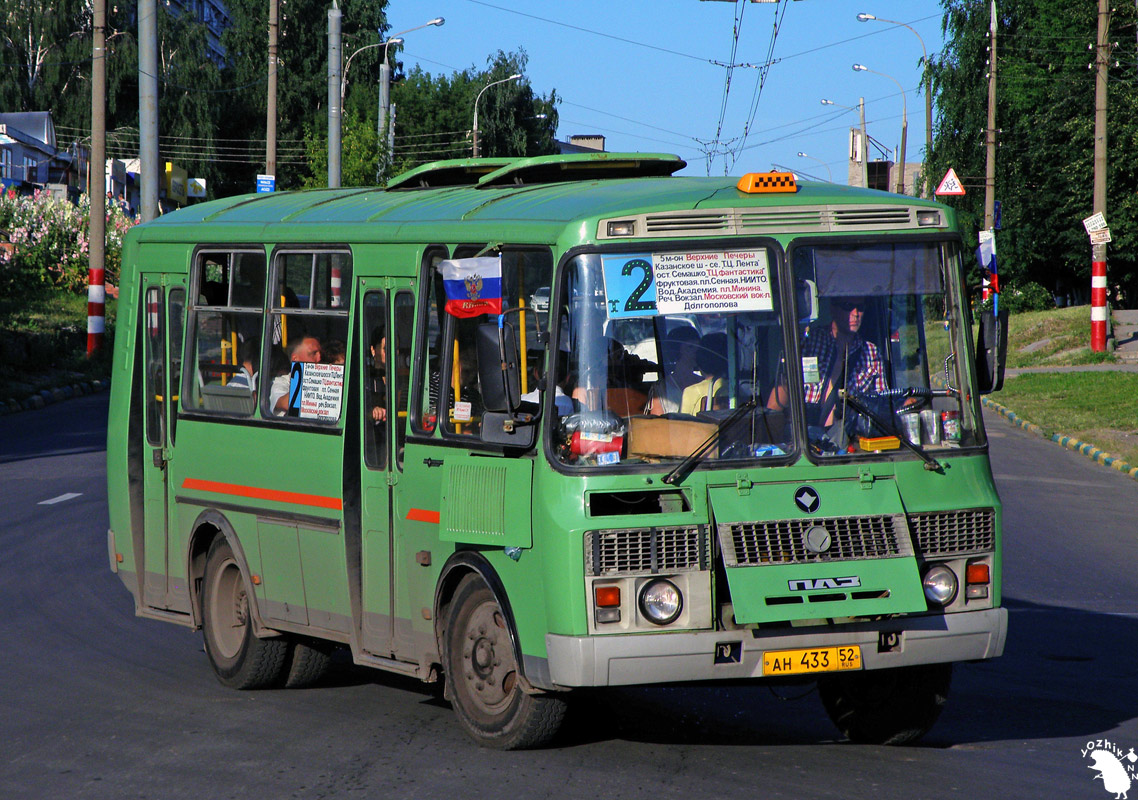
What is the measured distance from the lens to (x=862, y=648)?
6262 millimetres

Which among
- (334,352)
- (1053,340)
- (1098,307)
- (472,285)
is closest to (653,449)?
(472,285)

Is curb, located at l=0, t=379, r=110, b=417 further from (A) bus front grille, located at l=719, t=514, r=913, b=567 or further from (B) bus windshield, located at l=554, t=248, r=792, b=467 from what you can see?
(A) bus front grille, located at l=719, t=514, r=913, b=567

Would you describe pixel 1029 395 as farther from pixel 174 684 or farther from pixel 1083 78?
pixel 1083 78

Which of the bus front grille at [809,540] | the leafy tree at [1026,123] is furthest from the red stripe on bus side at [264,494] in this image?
the leafy tree at [1026,123]

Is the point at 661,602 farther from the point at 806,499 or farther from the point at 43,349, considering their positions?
the point at 43,349

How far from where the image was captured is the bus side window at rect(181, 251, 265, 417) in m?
8.58

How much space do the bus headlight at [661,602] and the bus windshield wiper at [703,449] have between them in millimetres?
420

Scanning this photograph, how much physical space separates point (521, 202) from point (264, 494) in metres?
2.36

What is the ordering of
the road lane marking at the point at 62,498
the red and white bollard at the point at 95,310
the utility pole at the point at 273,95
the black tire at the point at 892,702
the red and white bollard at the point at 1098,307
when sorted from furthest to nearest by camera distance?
the utility pole at the point at 273,95 < the red and white bollard at the point at 1098,307 < the red and white bollard at the point at 95,310 < the road lane marking at the point at 62,498 < the black tire at the point at 892,702

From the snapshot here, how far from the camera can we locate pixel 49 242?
137 ft

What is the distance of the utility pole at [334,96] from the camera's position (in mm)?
37688

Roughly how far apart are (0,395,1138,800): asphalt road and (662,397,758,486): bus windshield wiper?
1.24 m

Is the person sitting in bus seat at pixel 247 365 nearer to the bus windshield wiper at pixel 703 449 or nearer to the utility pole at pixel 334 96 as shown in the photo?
the bus windshield wiper at pixel 703 449

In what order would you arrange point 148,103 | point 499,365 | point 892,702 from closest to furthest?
point 499,365, point 892,702, point 148,103
